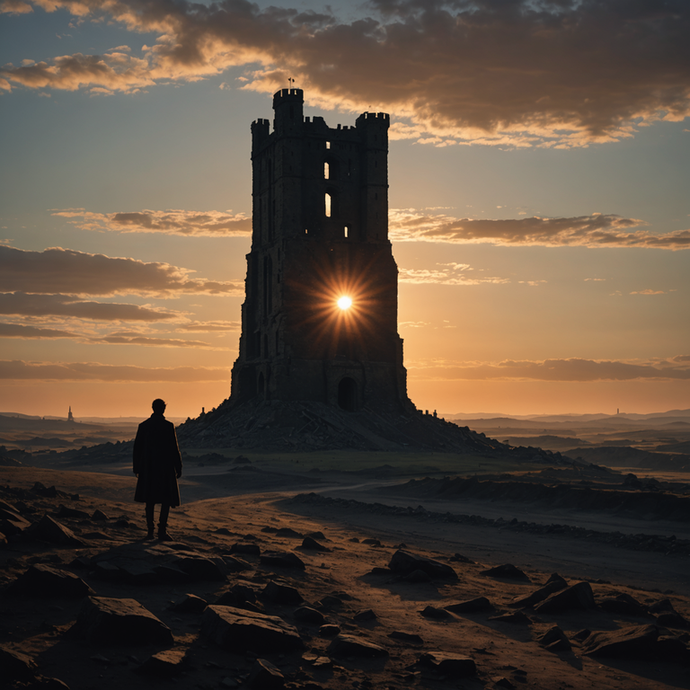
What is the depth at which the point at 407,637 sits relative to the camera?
291 inches

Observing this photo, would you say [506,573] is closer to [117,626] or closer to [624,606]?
[624,606]

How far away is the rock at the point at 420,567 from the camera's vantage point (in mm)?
10641

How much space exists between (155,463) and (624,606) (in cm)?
607

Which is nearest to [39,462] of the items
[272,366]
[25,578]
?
[272,366]

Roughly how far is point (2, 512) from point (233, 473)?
2223 centimetres

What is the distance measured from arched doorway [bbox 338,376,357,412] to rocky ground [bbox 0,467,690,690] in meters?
41.6

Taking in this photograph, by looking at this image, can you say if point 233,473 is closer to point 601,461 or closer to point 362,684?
point 362,684

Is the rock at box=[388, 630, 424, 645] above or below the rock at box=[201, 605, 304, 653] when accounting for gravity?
below

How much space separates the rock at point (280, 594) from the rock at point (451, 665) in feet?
6.36

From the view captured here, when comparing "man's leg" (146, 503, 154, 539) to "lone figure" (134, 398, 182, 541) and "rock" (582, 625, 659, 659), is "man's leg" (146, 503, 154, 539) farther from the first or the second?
"rock" (582, 625, 659, 659)

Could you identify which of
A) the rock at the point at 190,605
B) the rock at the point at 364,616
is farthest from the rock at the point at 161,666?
the rock at the point at 364,616

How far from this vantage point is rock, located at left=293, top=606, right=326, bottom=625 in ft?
24.8

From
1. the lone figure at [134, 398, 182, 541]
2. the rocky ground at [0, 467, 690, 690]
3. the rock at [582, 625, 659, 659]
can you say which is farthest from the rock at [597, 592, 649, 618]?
the lone figure at [134, 398, 182, 541]

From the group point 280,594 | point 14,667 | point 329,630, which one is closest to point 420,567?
point 280,594
